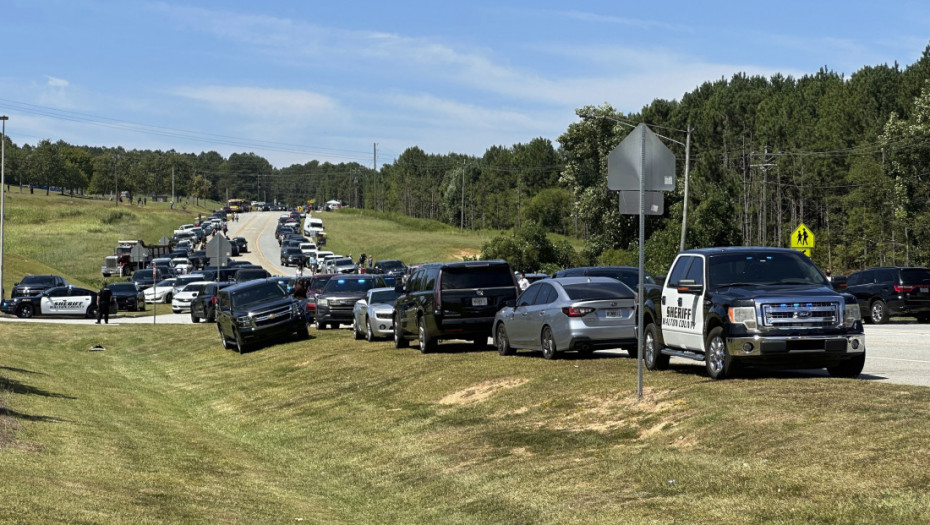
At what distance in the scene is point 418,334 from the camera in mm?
27219

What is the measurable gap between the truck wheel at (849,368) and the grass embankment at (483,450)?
3.05 feet

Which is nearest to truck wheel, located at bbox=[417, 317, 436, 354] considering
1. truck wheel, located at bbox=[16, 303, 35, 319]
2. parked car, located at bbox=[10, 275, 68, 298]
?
truck wheel, located at bbox=[16, 303, 35, 319]

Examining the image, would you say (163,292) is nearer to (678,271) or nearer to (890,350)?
(890,350)

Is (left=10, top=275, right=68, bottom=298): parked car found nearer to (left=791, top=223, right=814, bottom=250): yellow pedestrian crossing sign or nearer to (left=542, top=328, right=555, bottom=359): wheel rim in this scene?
(left=791, top=223, right=814, bottom=250): yellow pedestrian crossing sign

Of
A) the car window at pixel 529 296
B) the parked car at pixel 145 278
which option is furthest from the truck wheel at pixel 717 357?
the parked car at pixel 145 278

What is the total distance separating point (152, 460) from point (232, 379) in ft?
42.1

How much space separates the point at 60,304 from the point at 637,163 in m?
44.9

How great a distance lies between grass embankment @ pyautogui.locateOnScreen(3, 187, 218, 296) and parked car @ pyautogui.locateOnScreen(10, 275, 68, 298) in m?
15.4

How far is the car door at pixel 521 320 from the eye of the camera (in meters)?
22.8

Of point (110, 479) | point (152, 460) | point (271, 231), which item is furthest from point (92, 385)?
point (271, 231)

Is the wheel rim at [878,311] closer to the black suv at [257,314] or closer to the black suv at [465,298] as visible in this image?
the black suv at [465,298]

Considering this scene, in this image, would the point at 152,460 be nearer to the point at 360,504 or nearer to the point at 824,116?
the point at 360,504

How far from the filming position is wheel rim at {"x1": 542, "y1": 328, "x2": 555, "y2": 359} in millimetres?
21859

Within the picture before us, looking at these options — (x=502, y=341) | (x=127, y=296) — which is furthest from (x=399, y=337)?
(x=127, y=296)
